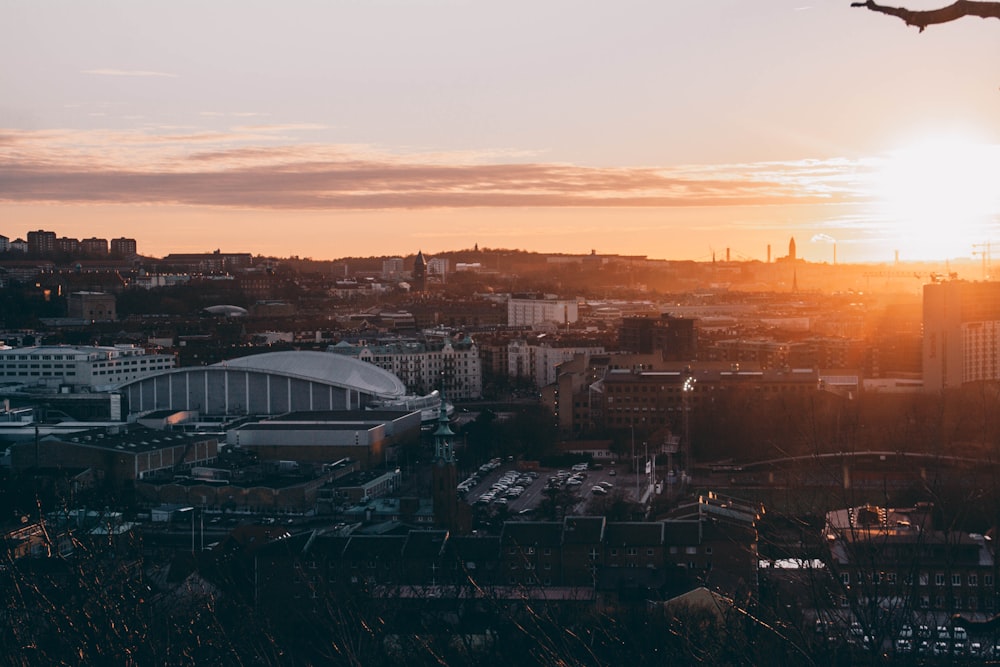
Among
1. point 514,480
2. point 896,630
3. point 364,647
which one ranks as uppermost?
point 896,630

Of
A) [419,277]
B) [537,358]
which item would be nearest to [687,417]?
[537,358]

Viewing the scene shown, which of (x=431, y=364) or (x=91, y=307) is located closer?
(x=431, y=364)

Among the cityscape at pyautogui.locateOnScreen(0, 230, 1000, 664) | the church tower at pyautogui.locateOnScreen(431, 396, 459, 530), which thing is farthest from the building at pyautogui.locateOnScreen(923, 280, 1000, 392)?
the church tower at pyautogui.locateOnScreen(431, 396, 459, 530)

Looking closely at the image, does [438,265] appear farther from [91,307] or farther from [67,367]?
[67,367]

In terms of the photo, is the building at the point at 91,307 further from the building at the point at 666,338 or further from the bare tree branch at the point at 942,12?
the bare tree branch at the point at 942,12

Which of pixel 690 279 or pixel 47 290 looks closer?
pixel 47 290

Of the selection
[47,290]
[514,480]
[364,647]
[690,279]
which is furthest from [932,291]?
[690,279]

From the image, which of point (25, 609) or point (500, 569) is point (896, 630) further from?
point (500, 569)
